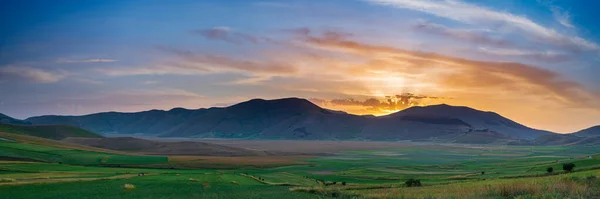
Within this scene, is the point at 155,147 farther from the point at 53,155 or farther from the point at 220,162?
the point at 53,155

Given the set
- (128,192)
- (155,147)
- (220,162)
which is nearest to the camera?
(128,192)

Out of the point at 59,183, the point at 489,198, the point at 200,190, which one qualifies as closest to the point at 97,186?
the point at 59,183

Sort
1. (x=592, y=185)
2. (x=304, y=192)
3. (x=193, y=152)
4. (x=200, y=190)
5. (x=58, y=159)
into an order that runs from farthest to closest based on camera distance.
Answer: (x=193, y=152) → (x=58, y=159) → (x=200, y=190) → (x=304, y=192) → (x=592, y=185)

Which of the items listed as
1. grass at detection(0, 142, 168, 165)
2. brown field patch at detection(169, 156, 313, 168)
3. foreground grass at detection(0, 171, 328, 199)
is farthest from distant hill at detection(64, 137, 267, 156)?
foreground grass at detection(0, 171, 328, 199)

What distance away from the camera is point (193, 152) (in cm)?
18075

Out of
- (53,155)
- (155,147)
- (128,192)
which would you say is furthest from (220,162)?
(128,192)

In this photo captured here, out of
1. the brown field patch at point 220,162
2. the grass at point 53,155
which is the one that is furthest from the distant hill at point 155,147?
the grass at point 53,155

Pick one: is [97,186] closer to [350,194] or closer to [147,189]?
[147,189]

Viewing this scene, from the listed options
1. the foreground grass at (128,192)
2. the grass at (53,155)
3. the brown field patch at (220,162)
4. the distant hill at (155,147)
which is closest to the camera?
the foreground grass at (128,192)

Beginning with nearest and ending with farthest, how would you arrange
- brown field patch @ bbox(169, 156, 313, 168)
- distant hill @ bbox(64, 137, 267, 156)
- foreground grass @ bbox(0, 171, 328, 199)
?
foreground grass @ bbox(0, 171, 328, 199), brown field patch @ bbox(169, 156, 313, 168), distant hill @ bbox(64, 137, 267, 156)

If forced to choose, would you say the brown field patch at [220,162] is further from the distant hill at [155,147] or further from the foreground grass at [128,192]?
the foreground grass at [128,192]

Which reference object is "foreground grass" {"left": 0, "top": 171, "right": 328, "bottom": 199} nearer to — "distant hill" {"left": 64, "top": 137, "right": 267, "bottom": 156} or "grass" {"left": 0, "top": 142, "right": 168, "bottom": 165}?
"grass" {"left": 0, "top": 142, "right": 168, "bottom": 165}

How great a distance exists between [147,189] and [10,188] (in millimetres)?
11837

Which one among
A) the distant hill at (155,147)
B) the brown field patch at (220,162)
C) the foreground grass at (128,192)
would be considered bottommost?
the brown field patch at (220,162)
